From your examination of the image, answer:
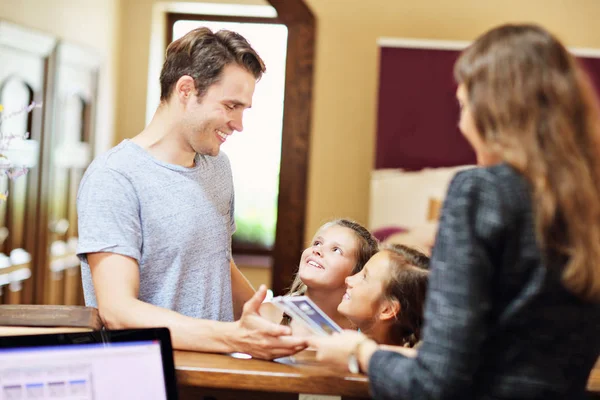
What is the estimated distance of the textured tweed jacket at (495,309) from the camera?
96 centimetres

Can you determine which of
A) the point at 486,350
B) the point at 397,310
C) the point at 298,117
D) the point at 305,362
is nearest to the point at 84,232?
the point at 305,362

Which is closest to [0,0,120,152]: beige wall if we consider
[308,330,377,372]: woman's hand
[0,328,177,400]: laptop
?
[0,328,177,400]: laptop

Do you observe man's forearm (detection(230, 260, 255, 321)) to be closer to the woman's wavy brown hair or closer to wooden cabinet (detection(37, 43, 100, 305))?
the woman's wavy brown hair

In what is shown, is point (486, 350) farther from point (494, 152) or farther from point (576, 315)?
point (494, 152)

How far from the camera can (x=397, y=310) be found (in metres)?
1.73

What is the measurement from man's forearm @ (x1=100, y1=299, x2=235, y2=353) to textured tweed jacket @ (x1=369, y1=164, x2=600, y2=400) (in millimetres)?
524

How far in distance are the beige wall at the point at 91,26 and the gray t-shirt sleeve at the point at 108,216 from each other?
2.69 meters

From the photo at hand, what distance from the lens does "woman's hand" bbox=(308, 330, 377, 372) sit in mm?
1149

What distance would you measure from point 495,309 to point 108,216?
875 millimetres

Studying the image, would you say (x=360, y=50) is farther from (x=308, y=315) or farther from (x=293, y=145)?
(x=308, y=315)

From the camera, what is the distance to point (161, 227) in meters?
1.68

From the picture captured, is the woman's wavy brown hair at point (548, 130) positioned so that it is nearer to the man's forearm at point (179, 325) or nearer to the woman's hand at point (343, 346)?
the woman's hand at point (343, 346)

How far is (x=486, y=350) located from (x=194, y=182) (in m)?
0.98

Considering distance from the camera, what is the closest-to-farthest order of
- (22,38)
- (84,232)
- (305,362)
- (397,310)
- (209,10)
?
1. (305,362)
2. (84,232)
3. (397,310)
4. (22,38)
5. (209,10)
